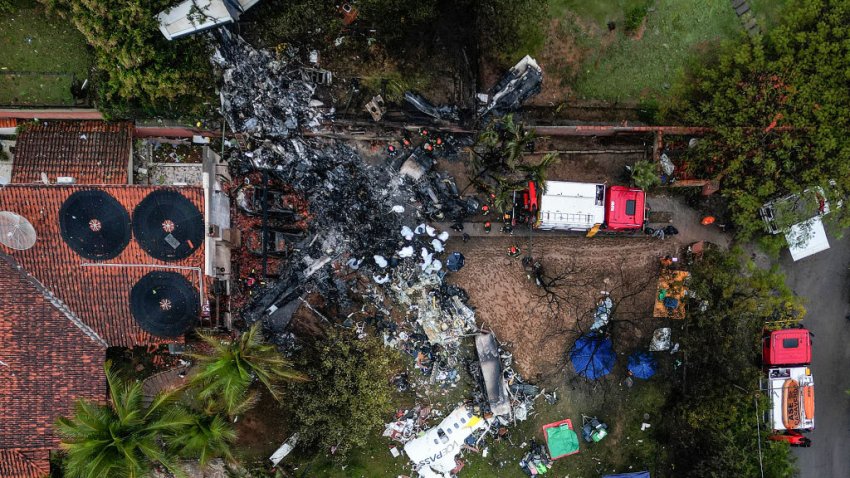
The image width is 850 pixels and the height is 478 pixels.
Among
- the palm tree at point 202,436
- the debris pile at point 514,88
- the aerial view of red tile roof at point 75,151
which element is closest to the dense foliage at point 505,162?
the debris pile at point 514,88

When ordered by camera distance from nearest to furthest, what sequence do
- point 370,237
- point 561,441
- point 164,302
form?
point 164,302 → point 370,237 → point 561,441

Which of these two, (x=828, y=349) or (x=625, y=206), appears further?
(x=828, y=349)

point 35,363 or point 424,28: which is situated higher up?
point 424,28

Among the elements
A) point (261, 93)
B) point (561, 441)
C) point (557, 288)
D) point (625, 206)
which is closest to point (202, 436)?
point (261, 93)

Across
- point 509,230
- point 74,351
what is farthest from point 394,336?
point 74,351

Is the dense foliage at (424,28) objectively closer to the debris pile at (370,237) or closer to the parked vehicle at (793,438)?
the debris pile at (370,237)

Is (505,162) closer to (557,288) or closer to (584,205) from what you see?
(584,205)

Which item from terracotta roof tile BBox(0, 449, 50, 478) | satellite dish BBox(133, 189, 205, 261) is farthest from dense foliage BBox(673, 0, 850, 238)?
terracotta roof tile BBox(0, 449, 50, 478)
